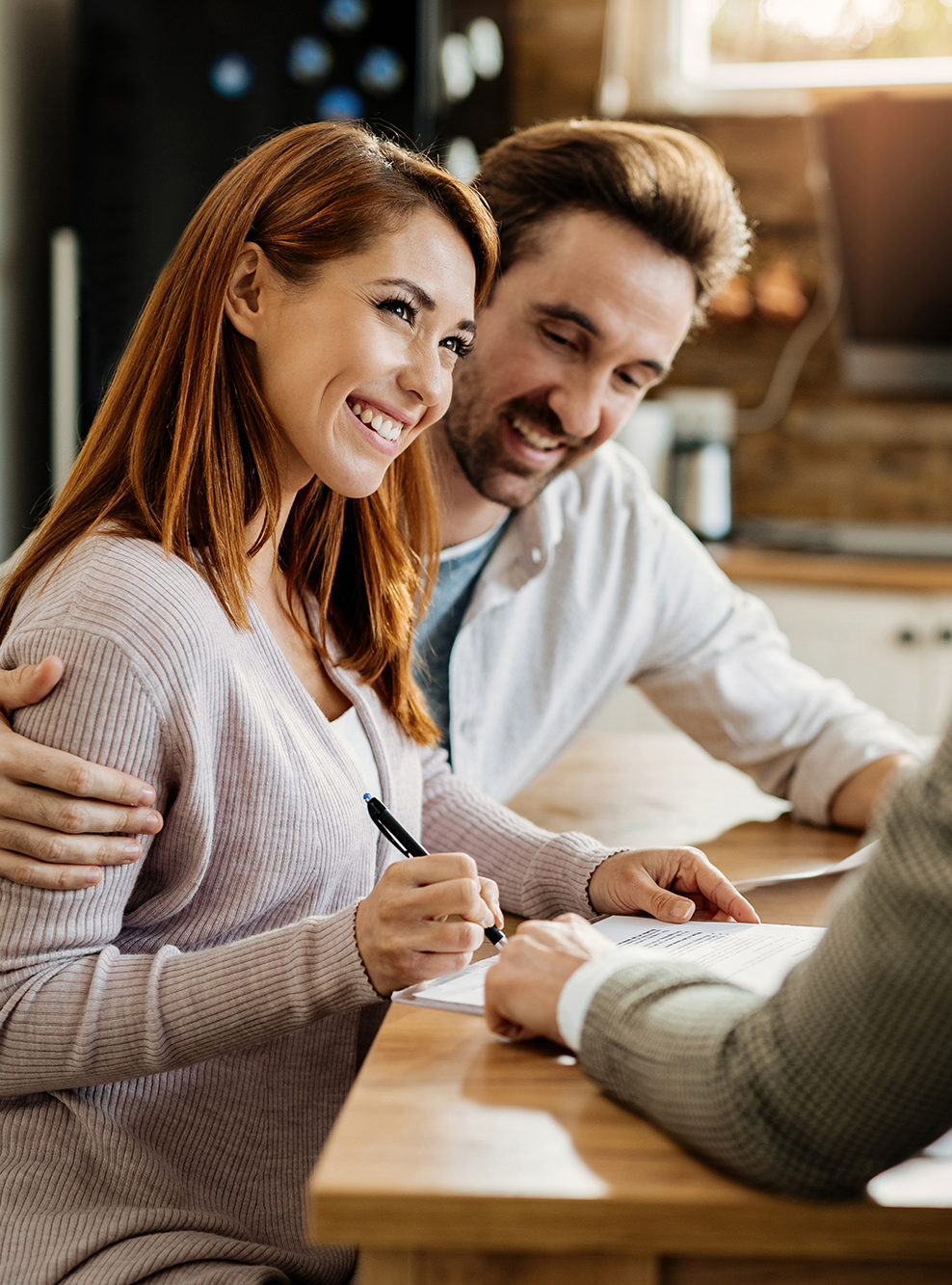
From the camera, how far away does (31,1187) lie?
0.88 m

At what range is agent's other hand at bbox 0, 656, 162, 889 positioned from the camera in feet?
2.88

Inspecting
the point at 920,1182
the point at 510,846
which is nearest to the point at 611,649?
the point at 510,846

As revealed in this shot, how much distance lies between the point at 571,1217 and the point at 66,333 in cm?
248

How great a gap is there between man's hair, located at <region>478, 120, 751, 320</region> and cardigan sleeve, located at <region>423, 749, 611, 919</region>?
0.70 m

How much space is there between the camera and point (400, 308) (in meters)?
1.10

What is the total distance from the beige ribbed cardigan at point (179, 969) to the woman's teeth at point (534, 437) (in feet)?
2.19

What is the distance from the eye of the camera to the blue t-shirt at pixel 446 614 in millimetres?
1587

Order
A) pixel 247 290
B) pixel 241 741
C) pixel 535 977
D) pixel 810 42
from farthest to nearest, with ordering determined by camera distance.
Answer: pixel 810 42 < pixel 247 290 < pixel 241 741 < pixel 535 977

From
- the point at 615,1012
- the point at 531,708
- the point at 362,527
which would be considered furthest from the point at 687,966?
the point at 531,708

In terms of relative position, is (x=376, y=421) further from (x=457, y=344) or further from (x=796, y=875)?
(x=796, y=875)

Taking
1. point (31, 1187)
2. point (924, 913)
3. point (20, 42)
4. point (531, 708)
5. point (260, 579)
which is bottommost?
point (531, 708)

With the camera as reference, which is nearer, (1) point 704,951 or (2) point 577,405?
(1) point 704,951

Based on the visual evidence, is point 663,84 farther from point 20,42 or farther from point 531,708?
point 531,708

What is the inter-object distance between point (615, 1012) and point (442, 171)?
2.47ft
